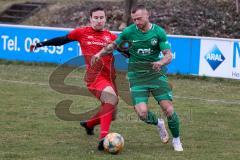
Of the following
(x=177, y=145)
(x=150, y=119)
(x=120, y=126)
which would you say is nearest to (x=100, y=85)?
(x=150, y=119)

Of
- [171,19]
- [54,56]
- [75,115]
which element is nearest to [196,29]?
[171,19]

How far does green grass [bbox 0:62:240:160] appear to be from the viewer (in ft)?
30.6

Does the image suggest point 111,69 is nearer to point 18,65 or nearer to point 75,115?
point 75,115

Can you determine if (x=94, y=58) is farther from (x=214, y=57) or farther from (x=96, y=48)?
(x=214, y=57)

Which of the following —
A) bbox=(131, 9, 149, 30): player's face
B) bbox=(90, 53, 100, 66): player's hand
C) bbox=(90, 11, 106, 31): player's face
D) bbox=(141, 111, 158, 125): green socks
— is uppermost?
bbox=(131, 9, 149, 30): player's face

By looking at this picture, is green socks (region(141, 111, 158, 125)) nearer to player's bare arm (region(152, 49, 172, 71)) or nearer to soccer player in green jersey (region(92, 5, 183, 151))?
soccer player in green jersey (region(92, 5, 183, 151))

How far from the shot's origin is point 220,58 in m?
19.0

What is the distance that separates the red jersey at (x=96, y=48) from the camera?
10109mm

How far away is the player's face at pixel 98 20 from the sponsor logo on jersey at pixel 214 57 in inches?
371

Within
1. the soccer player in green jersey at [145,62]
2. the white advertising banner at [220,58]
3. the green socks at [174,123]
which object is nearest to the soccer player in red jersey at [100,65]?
the soccer player in green jersey at [145,62]

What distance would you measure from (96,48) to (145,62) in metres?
0.94

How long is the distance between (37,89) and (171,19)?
1376 centimetres

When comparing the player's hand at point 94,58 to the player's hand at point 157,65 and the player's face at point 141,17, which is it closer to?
the player's face at point 141,17

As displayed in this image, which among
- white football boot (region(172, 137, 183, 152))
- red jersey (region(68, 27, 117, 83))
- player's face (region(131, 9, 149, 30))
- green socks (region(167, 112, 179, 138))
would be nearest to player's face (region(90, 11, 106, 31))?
red jersey (region(68, 27, 117, 83))
